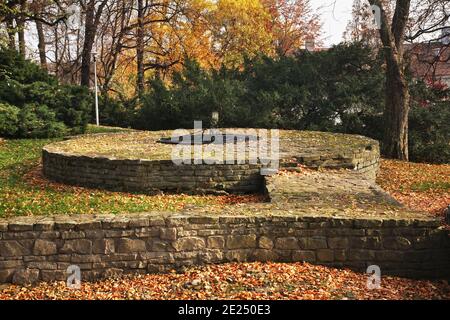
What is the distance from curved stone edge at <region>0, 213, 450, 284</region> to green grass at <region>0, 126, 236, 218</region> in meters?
1.00

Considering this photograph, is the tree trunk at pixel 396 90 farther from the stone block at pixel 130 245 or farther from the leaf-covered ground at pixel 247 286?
the stone block at pixel 130 245

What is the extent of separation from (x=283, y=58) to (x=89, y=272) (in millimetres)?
12514

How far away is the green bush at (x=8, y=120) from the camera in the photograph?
45.6ft

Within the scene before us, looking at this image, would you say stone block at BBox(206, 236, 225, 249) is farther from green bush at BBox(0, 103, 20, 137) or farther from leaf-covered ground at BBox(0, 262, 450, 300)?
green bush at BBox(0, 103, 20, 137)

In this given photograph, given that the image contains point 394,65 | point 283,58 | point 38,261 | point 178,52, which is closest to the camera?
point 38,261

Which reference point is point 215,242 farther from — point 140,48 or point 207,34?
point 207,34

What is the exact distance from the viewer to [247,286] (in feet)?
15.5

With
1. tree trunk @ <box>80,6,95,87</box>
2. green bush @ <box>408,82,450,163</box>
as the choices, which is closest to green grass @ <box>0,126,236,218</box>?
green bush @ <box>408,82,450,163</box>

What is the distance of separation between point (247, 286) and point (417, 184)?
595cm

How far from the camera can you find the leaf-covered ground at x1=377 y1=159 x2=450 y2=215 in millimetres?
7736

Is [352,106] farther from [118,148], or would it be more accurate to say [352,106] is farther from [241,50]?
[241,50]

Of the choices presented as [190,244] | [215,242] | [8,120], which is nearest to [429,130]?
[215,242]
